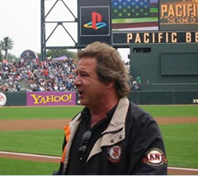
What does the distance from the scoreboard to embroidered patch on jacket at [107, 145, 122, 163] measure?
119 ft

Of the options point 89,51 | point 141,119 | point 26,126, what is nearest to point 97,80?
point 89,51

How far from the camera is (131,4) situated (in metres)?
38.8

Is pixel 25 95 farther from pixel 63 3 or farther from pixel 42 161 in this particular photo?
pixel 42 161

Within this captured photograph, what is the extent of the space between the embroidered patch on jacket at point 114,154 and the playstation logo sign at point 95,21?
37.0m

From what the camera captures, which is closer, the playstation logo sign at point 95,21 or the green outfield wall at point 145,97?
the green outfield wall at point 145,97

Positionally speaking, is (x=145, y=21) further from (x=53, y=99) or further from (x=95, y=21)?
(x=53, y=99)

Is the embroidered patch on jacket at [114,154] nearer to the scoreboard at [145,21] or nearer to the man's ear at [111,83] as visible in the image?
the man's ear at [111,83]

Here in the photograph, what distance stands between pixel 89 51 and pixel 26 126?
16576mm

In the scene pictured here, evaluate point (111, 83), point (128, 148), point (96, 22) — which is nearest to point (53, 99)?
point (96, 22)

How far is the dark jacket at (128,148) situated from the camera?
8.91 feet

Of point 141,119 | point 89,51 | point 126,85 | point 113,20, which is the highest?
point 113,20

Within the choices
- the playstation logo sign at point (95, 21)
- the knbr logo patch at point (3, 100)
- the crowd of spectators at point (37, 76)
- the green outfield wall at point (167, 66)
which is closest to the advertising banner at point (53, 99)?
the crowd of spectators at point (37, 76)

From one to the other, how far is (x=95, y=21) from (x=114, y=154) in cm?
3738

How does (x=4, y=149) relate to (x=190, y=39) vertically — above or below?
below
